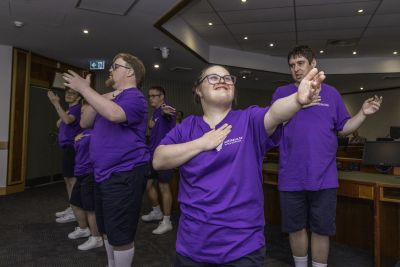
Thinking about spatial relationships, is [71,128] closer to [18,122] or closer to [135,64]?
[135,64]

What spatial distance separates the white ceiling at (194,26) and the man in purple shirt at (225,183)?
11.5ft

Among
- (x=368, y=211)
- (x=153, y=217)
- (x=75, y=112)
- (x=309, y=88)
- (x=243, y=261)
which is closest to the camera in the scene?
(x=309, y=88)

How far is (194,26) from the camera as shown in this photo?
612 centimetres

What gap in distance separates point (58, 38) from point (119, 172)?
4.70 metres

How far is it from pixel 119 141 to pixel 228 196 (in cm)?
91

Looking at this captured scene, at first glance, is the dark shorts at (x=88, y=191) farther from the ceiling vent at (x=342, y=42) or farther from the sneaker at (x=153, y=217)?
the ceiling vent at (x=342, y=42)

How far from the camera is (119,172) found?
182 centimetres

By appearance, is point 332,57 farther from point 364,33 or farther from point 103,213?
point 103,213

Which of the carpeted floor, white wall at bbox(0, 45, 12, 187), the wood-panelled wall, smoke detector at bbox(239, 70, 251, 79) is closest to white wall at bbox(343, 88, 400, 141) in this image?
smoke detector at bbox(239, 70, 251, 79)

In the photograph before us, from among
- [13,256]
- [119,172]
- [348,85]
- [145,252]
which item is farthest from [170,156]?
[348,85]

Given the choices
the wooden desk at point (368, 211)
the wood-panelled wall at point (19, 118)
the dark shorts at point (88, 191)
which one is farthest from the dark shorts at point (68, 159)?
the wood-panelled wall at point (19, 118)

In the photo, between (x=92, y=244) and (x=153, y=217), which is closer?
(x=92, y=244)

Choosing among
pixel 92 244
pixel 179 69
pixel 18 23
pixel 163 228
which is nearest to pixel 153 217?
pixel 163 228

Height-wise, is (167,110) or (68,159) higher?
(167,110)
